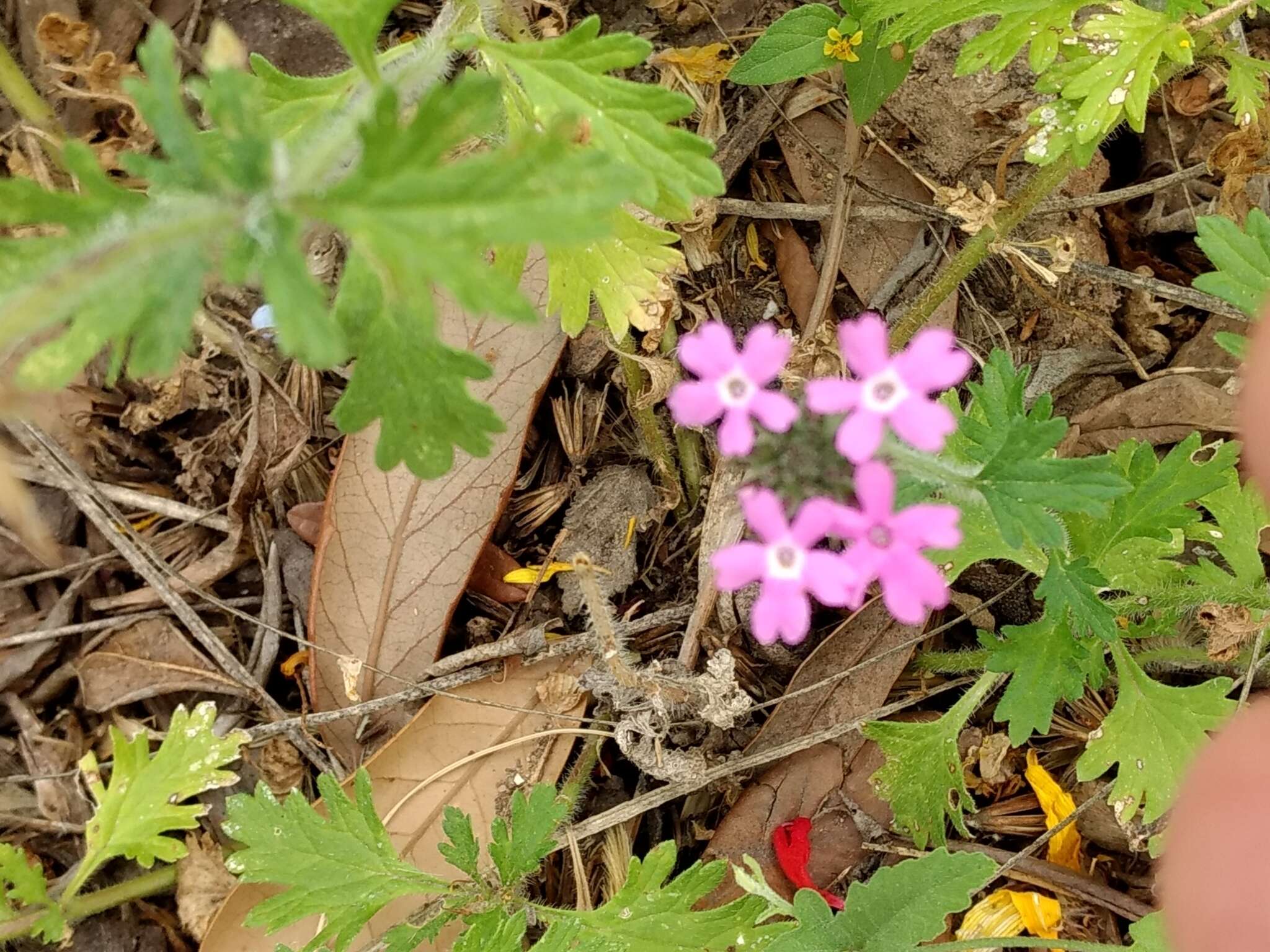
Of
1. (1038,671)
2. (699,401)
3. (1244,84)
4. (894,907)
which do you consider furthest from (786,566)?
(1244,84)

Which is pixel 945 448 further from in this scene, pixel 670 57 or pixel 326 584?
pixel 326 584

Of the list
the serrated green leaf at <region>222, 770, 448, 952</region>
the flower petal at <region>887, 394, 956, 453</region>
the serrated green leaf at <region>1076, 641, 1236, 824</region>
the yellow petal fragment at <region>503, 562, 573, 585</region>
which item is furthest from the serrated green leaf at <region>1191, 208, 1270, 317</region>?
the serrated green leaf at <region>222, 770, 448, 952</region>

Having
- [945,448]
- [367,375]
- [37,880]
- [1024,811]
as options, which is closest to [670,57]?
[945,448]

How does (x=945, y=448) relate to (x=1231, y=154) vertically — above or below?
below

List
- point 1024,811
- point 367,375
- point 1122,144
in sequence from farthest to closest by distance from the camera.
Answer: point 1122,144, point 1024,811, point 367,375

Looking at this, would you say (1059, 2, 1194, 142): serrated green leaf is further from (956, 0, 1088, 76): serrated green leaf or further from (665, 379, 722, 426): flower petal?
(665, 379, 722, 426): flower petal

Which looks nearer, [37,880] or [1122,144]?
[37,880]
